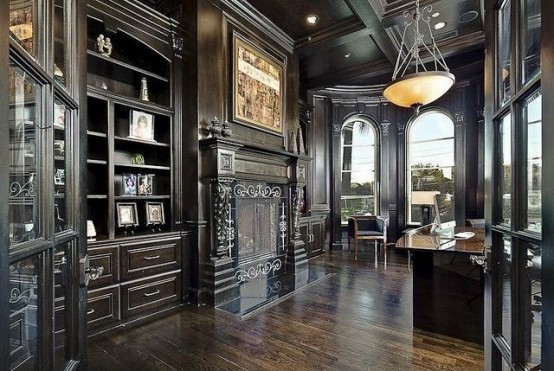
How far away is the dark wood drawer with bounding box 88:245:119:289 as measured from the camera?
257cm

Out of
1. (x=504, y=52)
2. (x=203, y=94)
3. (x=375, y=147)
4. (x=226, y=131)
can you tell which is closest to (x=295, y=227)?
(x=226, y=131)

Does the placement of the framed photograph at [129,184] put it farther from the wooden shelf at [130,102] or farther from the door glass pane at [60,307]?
the door glass pane at [60,307]

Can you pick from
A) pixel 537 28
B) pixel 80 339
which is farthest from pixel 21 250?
pixel 537 28

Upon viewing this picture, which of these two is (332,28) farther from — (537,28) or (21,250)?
(21,250)

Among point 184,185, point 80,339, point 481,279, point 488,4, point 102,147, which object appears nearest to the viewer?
point 80,339

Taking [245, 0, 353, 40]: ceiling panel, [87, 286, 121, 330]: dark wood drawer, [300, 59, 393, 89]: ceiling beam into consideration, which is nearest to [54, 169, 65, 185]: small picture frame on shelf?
[87, 286, 121, 330]: dark wood drawer

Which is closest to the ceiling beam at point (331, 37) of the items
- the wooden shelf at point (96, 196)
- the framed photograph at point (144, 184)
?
the framed photograph at point (144, 184)

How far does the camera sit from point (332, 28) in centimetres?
428

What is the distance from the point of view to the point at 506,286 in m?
0.99

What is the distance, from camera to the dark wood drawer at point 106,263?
2.57 metres

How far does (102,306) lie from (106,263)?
1.20 feet

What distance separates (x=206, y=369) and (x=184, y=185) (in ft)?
6.38

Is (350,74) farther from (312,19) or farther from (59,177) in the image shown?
(59,177)

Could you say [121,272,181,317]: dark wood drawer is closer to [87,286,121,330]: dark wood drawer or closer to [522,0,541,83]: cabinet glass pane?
[87,286,121,330]: dark wood drawer
